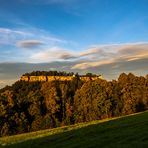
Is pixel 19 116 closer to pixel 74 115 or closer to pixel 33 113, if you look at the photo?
pixel 33 113

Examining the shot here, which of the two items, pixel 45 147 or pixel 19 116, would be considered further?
pixel 19 116

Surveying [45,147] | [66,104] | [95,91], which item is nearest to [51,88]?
[66,104]

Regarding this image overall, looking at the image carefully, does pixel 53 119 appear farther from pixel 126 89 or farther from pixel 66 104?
pixel 126 89

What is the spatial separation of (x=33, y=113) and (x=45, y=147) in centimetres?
8844

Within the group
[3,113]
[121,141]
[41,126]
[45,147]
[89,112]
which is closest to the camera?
[121,141]

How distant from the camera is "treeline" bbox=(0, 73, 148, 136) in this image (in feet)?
358

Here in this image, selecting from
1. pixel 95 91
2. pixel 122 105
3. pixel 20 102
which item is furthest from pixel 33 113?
pixel 122 105

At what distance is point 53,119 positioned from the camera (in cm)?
11388

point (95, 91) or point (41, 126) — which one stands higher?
point (95, 91)

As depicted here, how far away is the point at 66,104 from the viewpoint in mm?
120312

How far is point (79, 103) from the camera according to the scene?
4665 inches

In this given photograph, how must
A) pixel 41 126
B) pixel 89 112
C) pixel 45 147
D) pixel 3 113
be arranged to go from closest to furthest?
pixel 45 147
pixel 3 113
pixel 41 126
pixel 89 112

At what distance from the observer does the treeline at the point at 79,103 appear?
109 metres

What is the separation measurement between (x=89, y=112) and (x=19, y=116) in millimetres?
21920
